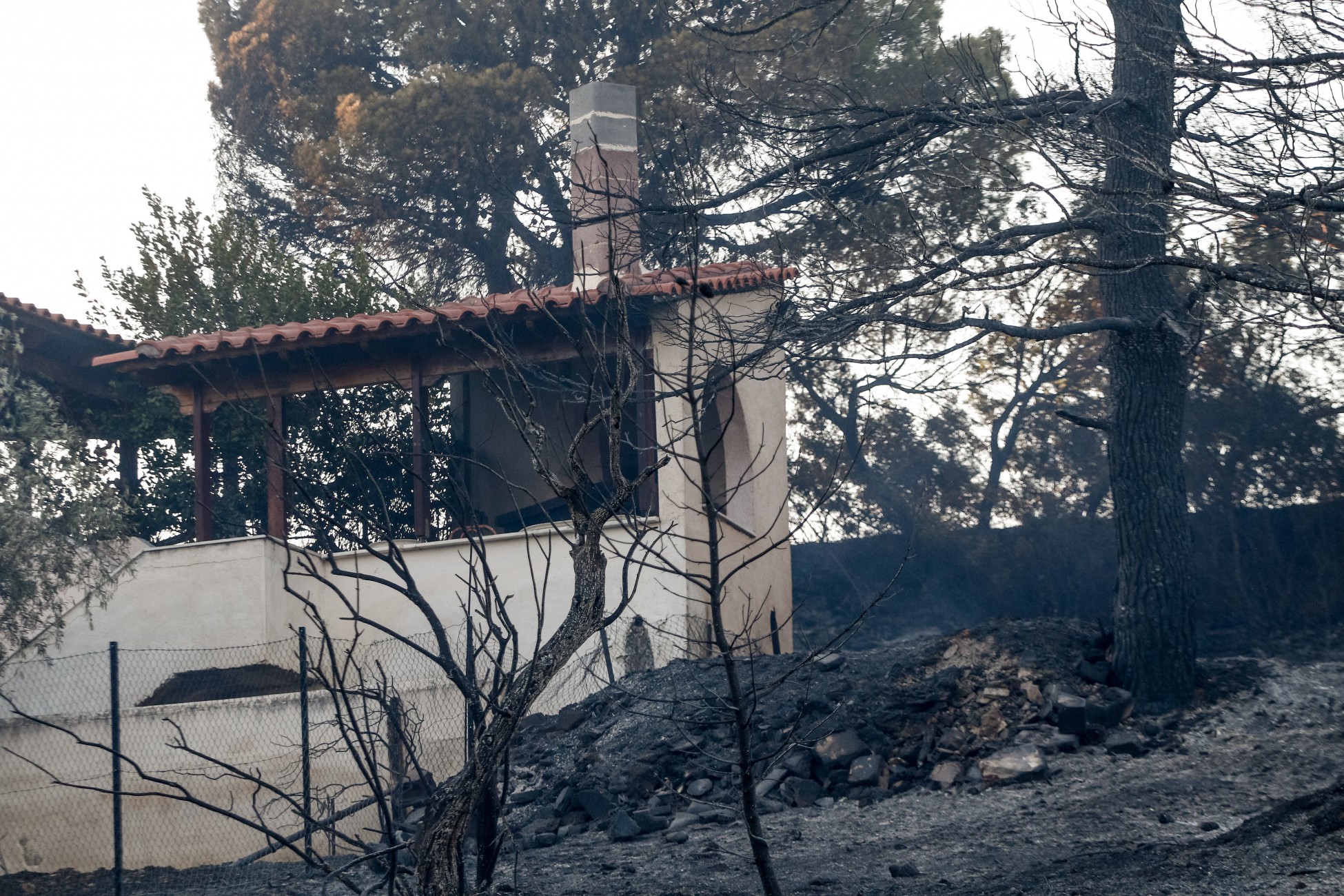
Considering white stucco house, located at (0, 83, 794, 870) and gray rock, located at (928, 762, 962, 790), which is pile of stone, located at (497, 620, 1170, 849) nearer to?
gray rock, located at (928, 762, 962, 790)

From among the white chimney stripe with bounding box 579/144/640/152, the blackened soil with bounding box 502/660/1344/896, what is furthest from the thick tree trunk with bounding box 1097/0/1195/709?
the white chimney stripe with bounding box 579/144/640/152

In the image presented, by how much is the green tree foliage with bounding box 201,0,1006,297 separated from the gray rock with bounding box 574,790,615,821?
31.8ft

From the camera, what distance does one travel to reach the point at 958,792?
26.6 ft

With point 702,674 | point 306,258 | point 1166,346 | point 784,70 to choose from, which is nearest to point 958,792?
point 702,674

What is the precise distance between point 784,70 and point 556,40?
446 cm

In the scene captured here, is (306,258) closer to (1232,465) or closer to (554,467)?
(554,467)

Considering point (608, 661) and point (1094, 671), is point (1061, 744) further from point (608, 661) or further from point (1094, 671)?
point (608, 661)

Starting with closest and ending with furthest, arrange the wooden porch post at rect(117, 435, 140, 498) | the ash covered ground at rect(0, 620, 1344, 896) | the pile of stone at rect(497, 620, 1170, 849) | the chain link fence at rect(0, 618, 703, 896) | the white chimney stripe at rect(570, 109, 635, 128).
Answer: the ash covered ground at rect(0, 620, 1344, 896) → the pile of stone at rect(497, 620, 1170, 849) → the chain link fence at rect(0, 618, 703, 896) → the white chimney stripe at rect(570, 109, 635, 128) → the wooden porch post at rect(117, 435, 140, 498)

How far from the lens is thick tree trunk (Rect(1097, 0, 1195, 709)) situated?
29.7 feet

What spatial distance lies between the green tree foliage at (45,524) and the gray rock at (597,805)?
4.74 meters

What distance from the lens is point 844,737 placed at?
8742 millimetres

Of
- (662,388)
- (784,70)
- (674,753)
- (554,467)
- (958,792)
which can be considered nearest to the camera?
(958,792)

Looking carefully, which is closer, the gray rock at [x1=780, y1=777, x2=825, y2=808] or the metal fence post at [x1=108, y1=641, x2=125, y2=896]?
the metal fence post at [x1=108, y1=641, x2=125, y2=896]

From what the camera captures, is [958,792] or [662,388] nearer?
[958,792]
